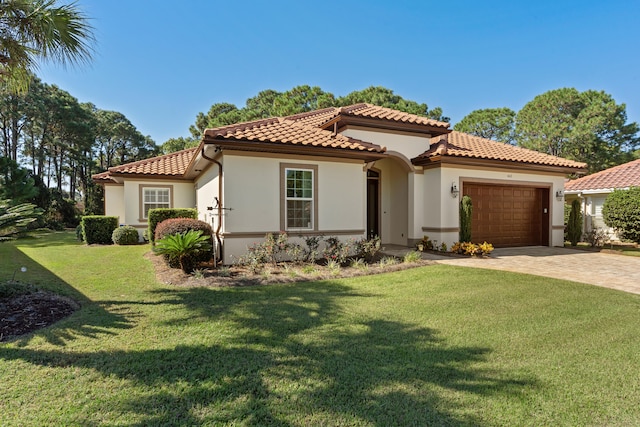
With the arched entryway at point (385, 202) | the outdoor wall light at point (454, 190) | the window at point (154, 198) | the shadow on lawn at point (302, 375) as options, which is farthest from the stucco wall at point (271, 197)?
the window at point (154, 198)

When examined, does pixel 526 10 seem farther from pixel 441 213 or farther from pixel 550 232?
pixel 550 232

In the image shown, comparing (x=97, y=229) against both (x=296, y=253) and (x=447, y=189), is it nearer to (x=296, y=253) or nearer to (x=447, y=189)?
(x=296, y=253)

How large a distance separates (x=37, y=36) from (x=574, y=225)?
18837 mm

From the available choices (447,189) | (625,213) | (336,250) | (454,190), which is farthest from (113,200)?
(625,213)

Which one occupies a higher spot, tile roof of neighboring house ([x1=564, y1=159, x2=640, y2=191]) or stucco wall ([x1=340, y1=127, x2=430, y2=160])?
stucco wall ([x1=340, y1=127, x2=430, y2=160])

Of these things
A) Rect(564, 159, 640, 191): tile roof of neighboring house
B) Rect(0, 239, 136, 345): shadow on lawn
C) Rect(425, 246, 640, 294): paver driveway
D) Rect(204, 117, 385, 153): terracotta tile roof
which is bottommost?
Rect(425, 246, 640, 294): paver driveway

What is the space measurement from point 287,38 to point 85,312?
12480 mm

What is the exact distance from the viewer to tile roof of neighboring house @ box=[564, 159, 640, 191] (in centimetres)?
1661

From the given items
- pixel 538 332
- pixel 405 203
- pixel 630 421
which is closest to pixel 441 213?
pixel 405 203

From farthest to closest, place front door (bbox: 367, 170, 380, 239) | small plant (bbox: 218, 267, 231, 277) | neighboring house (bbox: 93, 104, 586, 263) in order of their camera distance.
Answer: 1. front door (bbox: 367, 170, 380, 239)
2. neighboring house (bbox: 93, 104, 586, 263)
3. small plant (bbox: 218, 267, 231, 277)

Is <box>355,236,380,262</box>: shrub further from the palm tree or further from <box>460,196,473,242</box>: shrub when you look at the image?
the palm tree

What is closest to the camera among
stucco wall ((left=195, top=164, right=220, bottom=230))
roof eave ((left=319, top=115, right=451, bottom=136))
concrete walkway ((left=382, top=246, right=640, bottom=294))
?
concrete walkway ((left=382, top=246, right=640, bottom=294))

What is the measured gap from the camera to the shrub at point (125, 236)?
48.1ft

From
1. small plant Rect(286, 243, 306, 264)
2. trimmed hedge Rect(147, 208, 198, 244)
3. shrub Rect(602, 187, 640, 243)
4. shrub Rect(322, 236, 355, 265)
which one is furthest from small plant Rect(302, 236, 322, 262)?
shrub Rect(602, 187, 640, 243)
